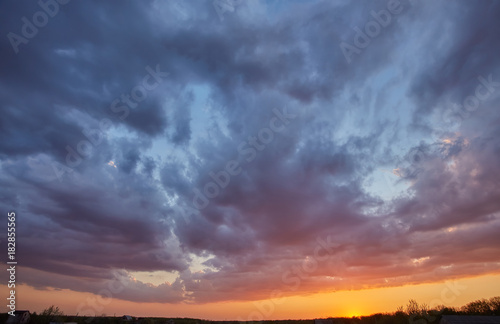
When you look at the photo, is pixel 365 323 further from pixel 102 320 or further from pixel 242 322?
pixel 102 320

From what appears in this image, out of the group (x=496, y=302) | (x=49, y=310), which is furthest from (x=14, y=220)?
(x=496, y=302)

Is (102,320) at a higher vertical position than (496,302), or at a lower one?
lower

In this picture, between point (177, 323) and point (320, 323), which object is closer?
point (320, 323)

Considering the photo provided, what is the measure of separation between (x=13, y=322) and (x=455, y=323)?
167 ft

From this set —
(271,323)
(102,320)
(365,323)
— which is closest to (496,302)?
(365,323)

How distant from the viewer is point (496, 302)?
151ft

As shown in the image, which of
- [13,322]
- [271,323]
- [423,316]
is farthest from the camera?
[271,323]

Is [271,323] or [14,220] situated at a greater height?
[14,220]

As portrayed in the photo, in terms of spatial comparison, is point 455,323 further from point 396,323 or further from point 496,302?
point 496,302

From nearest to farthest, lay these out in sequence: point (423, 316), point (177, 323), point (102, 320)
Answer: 1. point (423, 316)
2. point (102, 320)
3. point (177, 323)

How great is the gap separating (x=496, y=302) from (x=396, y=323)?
1563cm

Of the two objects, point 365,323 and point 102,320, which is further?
point 365,323

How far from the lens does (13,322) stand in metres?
37.6

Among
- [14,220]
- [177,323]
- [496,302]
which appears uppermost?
[14,220]
